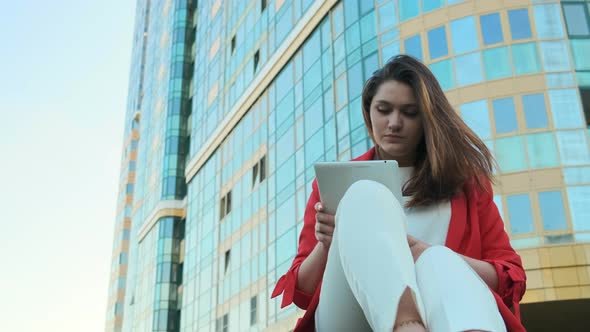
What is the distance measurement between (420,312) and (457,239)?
807 millimetres

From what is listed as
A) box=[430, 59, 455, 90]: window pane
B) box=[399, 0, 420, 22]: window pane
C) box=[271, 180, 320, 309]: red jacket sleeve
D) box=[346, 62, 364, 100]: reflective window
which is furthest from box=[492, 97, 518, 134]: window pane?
box=[271, 180, 320, 309]: red jacket sleeve

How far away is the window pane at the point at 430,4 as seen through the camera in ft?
55.7

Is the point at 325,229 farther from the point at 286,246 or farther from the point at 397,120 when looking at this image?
the point at 286,246

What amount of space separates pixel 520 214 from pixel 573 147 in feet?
6.52

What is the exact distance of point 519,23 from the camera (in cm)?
1606

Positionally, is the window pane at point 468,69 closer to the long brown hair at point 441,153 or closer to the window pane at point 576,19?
the window pane at point 576,19

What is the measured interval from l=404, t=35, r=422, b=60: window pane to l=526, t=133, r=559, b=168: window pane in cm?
381

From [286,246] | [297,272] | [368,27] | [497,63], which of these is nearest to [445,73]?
[497,63]

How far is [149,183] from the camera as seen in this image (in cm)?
4262

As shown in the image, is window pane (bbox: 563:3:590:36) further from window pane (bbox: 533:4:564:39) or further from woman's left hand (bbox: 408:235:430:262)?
woman's left hand (bbox: 408:235:430:262)

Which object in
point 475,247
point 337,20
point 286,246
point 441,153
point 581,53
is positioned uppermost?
point 337,20

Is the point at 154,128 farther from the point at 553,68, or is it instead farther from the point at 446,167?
the point at 446,167

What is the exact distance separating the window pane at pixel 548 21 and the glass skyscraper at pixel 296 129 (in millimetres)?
32

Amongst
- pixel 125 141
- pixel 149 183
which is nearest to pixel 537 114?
pixel 149 183
